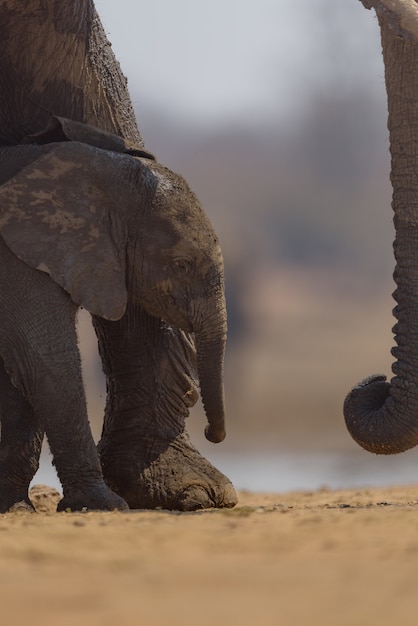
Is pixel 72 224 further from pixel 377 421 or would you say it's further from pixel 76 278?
pixel 377 421

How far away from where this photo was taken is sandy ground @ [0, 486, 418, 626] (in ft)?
10.5

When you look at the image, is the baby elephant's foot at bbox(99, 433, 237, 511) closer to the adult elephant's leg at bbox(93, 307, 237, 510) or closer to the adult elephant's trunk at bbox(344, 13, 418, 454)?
the adult elephant's leg at bbox(93, 307, 237, 510)

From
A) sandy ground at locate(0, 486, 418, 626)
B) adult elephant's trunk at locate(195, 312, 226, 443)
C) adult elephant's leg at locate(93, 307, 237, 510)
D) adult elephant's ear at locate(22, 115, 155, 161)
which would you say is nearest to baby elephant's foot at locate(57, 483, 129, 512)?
adult elephant's trunk at locate(195, 312, 226, 443)

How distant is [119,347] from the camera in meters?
7.62

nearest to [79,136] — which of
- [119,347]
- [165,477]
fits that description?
[119,347]

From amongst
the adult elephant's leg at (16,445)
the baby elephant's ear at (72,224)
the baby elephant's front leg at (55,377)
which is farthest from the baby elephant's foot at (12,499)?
the baby elephant's ear at (72,224)

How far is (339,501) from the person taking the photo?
27.7 ft

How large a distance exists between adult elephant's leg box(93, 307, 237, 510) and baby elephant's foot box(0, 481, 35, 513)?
→ 0.67 m

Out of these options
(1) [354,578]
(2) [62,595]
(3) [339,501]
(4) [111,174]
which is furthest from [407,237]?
(2) [62,595]

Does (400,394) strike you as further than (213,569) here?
Yes

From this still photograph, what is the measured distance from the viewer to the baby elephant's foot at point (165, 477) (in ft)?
23.9

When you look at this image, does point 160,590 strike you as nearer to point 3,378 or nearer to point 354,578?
point 354,578

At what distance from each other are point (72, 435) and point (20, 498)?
486 millimetres

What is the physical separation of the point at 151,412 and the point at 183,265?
3.48 ft
